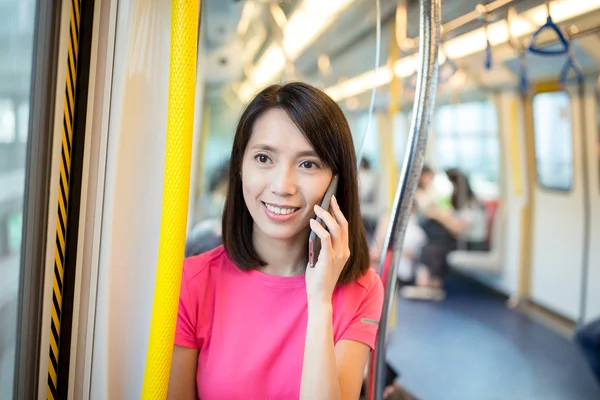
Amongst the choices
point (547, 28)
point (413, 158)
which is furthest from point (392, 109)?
point (413, 158)

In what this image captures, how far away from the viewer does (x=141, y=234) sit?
1.40 m

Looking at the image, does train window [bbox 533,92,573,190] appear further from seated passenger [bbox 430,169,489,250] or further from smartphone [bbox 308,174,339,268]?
smartphone [bbox 308,174,339,268]

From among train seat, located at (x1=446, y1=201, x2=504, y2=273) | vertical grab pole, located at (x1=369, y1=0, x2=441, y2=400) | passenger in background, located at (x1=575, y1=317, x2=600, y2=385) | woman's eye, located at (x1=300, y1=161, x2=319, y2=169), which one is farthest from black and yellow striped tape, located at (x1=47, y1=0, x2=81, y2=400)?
train seat, located at (x1=446, y1=201, x2=504, y2=273)

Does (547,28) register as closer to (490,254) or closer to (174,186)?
(174,186)

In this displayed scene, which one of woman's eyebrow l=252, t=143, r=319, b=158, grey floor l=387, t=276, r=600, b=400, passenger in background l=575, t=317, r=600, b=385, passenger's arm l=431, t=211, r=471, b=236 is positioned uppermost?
woman's eyebrow l=252, t=143, r=319, b=158

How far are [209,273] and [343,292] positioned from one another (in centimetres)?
41

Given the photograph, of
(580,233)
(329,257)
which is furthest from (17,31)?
(580,233)

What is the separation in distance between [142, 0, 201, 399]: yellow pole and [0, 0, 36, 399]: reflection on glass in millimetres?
370

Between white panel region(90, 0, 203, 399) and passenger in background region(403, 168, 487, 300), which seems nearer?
white panel region(90, 0, 203, 399)

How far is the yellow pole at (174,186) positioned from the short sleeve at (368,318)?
1.67 ft

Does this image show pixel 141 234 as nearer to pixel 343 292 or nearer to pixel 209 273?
pixel 209 273

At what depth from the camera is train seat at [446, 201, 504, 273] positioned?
7.86 metres

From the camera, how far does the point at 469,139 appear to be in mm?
8328

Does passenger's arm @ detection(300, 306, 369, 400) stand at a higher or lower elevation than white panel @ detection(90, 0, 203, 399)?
lower
